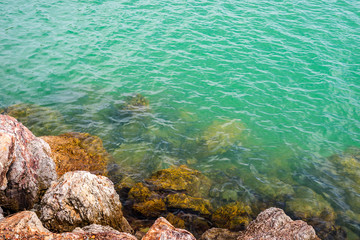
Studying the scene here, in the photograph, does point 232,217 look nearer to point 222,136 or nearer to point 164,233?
point 164,233

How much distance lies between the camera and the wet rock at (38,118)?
15.5 meters

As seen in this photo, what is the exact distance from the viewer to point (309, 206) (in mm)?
12062

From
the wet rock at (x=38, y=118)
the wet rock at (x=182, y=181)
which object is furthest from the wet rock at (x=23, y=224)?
the wet rock at (x=38, y=118)

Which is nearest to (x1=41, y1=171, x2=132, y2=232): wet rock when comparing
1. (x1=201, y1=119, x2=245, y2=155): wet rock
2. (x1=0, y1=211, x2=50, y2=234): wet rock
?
(x1=0, y1=211, x2=50, y2=234): wet rock

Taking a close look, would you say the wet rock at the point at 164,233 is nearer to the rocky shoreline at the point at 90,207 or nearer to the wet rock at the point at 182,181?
the rocky shoreline at the point at 90,207

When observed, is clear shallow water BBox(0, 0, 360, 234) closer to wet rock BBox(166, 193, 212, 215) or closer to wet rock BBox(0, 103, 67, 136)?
wet rock BBox(0, 103, 67, 136)

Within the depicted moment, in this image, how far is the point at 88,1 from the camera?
29469mm

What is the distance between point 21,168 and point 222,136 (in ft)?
32.8

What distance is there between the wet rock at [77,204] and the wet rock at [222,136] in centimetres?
664

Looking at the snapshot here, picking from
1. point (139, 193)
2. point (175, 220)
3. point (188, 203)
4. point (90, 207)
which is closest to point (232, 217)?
point (188, 203)

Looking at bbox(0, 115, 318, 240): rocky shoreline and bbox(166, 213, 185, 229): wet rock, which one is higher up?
bbox(0, 115, 318, 240): rocky shoreline

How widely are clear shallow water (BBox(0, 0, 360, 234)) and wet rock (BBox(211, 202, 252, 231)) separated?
1.04 m

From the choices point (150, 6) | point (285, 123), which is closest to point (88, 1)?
point (150, 6)

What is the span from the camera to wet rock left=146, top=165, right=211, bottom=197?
40.2 feet
